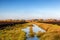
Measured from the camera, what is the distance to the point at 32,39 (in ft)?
53.2

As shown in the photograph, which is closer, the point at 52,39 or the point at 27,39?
the point at 52,39

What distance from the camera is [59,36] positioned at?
13.1 metres

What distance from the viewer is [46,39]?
522 inches

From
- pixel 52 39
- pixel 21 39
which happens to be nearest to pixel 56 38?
pixel 52 39

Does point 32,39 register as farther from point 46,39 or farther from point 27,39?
point 46,39

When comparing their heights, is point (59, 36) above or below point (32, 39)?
above

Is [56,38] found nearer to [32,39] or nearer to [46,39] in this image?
[46,39]

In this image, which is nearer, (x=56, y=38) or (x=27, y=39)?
(x=56, y=38)

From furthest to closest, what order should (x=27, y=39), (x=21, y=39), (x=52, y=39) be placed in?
1. (x=27, y=39)
2. (x=21, y=39)
3. (x=52, y=39)

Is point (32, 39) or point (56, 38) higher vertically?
point (56, 38)

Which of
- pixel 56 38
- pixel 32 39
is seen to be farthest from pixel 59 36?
pixel 32 39

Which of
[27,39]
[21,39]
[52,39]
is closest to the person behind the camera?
[52,39]

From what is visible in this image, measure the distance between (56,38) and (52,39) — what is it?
42cm

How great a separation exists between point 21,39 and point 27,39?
46.7 inches
